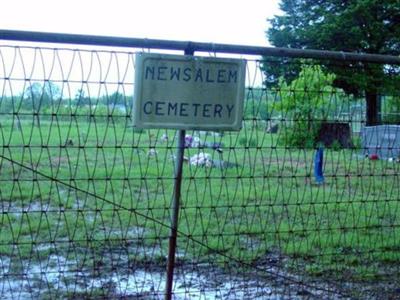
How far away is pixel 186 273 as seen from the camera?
5707 millimetres

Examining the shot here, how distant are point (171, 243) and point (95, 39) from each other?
53.9 inches

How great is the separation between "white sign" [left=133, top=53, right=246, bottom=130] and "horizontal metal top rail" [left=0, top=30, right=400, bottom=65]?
0.24 ft

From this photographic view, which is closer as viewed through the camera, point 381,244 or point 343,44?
point 381,244

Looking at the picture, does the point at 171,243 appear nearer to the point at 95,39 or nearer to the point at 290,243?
the point at 95,39

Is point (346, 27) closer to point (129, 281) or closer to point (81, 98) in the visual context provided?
point (129, 281)

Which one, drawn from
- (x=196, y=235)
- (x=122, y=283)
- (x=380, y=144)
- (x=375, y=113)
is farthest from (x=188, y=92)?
(x=375, y=113)

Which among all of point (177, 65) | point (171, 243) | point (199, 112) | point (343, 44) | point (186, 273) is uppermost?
point (343, 44)

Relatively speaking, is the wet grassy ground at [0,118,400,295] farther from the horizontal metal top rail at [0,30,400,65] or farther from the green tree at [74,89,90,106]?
the horizontal metal top rail at [0,30,400,65]

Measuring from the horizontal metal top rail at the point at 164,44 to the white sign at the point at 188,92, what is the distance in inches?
2.9

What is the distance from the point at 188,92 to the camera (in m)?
4.04

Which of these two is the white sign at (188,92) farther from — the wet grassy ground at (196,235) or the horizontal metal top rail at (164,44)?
the wet grassy ground at (196,235)

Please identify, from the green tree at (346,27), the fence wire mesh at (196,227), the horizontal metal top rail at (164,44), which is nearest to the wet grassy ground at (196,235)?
the fence wire mesh at (196,227)

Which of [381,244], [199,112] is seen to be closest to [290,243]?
[381,244]

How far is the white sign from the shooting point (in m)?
3.95
